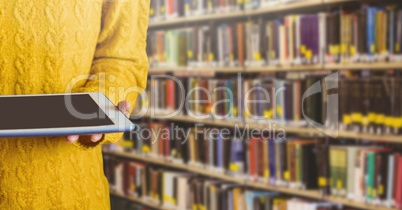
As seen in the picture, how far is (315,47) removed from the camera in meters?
2.97

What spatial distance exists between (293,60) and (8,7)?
86.3 inches

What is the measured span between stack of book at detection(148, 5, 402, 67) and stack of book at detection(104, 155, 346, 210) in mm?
773

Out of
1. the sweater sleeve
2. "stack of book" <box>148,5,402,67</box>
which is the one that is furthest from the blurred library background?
the sweater sleeve

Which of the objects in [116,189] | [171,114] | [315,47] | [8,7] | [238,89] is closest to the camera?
[8,7]

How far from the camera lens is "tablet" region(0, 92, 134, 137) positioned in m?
0.86

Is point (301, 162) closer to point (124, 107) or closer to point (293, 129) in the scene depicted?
point (293, 129)

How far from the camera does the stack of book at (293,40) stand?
8.82 ft

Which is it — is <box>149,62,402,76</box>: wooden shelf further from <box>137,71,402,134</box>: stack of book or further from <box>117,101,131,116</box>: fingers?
<box>117,101,131,116</box>: fingers

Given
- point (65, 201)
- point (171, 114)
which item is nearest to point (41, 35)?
point (65, 201)

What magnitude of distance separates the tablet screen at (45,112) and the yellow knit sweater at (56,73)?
0.32 feet

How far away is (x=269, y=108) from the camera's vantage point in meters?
3.22

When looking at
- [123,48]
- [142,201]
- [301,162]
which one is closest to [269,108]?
[301,162]

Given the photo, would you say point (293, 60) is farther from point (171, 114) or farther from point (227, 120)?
point (171, 114)

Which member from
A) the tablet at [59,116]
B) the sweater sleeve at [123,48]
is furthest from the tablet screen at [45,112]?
the sweater sleeve at [123,48]
